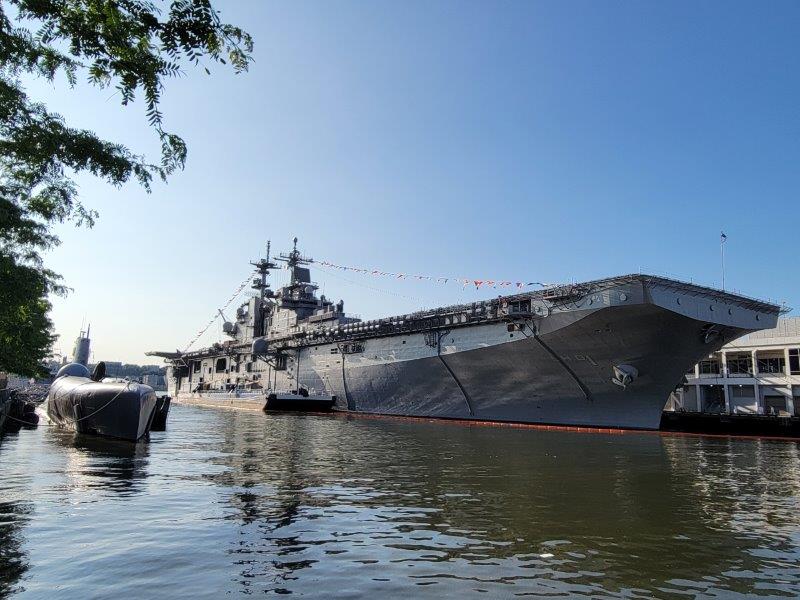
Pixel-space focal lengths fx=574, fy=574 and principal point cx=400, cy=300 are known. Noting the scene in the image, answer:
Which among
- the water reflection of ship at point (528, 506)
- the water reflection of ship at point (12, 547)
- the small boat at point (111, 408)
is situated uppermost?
the small boat at point (111, 408)

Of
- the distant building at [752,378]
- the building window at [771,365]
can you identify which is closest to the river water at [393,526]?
the distant building at [752,378]

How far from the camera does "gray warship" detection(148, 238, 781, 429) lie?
2377cm

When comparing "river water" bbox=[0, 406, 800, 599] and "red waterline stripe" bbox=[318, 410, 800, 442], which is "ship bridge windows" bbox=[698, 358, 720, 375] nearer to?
"red waterline stripe" bbox=[318, 410, 800, 442]

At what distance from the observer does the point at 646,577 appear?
20.0 ft

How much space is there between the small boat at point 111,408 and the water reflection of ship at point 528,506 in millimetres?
3568

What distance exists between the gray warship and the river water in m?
8.16

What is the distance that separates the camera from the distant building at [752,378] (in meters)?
36.4

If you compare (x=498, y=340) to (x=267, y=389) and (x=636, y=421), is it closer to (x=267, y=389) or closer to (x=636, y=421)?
(x=636, y=421)

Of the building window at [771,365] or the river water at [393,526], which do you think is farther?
the building window at [771,365]

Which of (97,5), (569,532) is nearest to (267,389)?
(569,532)

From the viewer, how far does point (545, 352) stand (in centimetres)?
2622

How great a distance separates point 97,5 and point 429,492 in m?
9.58

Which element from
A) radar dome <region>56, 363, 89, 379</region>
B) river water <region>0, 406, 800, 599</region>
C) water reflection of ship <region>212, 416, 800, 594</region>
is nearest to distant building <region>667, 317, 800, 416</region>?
water reflection of ship <region>212, 416, 800, 594</region>

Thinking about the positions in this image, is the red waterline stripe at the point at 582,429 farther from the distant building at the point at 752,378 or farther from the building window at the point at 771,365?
the building window at the point at 771,365
